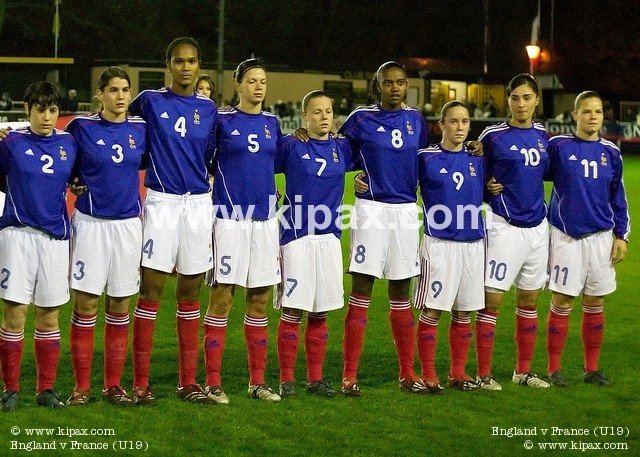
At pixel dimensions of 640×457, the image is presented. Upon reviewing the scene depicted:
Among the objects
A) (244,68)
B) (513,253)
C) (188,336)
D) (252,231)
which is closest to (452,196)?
(513,253)

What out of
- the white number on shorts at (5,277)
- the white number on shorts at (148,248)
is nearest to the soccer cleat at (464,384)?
the white number on shorts at (148,248)

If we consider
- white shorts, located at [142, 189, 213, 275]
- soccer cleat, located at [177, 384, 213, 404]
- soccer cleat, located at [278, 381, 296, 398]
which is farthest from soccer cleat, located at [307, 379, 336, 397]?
white shorts, located at [142, 189, 213, 275]

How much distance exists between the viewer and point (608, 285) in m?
7.55

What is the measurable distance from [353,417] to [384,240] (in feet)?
3.72

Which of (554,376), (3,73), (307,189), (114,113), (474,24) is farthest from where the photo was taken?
(474,24)

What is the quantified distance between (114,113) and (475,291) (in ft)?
7.92

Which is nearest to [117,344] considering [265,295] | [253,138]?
[265,295]

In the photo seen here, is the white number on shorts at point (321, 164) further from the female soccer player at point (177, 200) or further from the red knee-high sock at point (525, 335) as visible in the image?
the red knee-high sock at point (525, 335)

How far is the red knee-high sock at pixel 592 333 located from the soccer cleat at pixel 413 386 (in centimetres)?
117

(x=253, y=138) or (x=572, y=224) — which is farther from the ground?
(x=253, y=138)

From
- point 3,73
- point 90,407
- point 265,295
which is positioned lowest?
point 90,407

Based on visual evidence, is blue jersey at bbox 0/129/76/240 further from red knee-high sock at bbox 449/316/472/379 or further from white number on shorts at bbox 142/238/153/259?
red knee-high sock at bbox 449/316/472/379

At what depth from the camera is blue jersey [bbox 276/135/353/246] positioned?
275 inches

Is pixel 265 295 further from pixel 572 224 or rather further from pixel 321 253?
pixel 572 224
